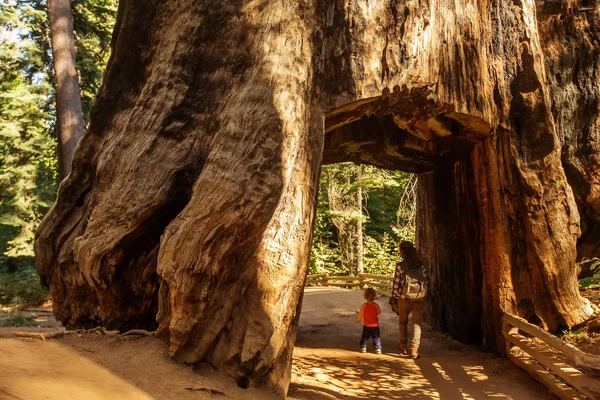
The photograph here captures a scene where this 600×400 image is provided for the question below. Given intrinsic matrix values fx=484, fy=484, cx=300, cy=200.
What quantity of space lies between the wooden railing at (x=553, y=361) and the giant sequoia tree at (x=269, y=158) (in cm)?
47

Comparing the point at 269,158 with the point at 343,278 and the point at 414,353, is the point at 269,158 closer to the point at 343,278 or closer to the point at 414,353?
the point at 414,353

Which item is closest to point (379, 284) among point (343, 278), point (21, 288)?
point (343, 278)

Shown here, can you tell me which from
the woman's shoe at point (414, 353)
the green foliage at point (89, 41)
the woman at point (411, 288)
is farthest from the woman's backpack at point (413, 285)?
the green foliage at point (89, 41)

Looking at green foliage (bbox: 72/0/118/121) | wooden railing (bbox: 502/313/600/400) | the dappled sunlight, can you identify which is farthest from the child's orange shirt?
green foliage (bbox: 72/0/118/121)

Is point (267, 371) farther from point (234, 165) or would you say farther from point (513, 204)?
point (513, 204)

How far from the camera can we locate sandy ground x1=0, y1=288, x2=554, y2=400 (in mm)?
3861

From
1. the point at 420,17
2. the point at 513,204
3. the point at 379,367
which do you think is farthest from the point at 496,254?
the point at 420,17

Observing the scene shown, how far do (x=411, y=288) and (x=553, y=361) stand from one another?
2.21 m

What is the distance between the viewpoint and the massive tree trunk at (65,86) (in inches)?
456

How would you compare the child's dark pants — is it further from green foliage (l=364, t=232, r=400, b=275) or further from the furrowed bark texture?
green foliage (l=364, t=232, r=400, b=275)

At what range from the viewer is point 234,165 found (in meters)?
5.29

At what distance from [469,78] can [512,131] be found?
124cm

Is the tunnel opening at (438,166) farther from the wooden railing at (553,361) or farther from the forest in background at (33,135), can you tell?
the forest in background at (33,135)

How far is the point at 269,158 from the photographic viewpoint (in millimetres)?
5383
